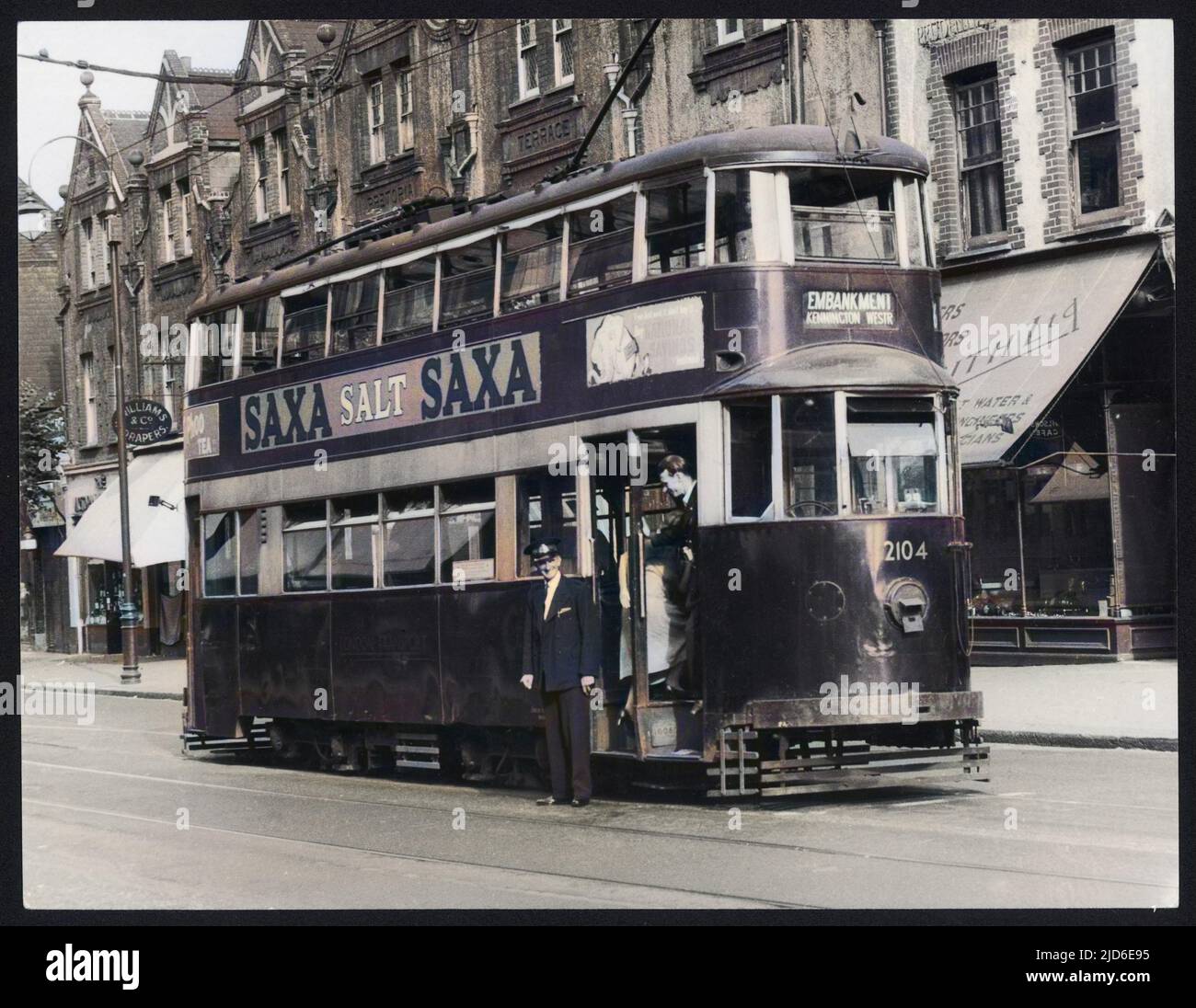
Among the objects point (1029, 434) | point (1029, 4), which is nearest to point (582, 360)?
point (1029, 4)

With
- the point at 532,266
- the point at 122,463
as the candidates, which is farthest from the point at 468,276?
the point at 122,463

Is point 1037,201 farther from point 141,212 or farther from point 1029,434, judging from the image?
point 141,212

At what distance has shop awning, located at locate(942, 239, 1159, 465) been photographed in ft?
60.5

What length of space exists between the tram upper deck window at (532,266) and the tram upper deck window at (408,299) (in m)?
0.98

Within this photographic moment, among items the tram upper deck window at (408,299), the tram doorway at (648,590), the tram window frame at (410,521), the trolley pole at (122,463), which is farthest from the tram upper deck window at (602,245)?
the trolley pole at (122,463)

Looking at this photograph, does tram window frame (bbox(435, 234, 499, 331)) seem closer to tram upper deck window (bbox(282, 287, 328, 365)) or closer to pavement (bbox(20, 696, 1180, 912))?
tram upper deck window (bbox(282, 287, 328, 365))

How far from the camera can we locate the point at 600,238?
13.2 metres

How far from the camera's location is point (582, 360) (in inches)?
521

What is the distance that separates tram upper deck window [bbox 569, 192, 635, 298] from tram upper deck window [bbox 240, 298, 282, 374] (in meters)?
4.47

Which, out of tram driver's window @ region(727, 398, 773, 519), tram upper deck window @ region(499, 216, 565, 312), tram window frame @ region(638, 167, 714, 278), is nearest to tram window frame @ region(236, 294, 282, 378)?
tram upper deck window @ region(499, 216, 565, 312)

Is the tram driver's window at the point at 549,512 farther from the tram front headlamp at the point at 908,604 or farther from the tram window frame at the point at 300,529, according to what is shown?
the tram window frame at the point at 300,529

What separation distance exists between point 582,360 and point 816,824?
12.3 feet

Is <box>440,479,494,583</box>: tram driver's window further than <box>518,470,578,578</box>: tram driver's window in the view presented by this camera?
Yes

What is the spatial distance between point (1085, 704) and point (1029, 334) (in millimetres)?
4578
